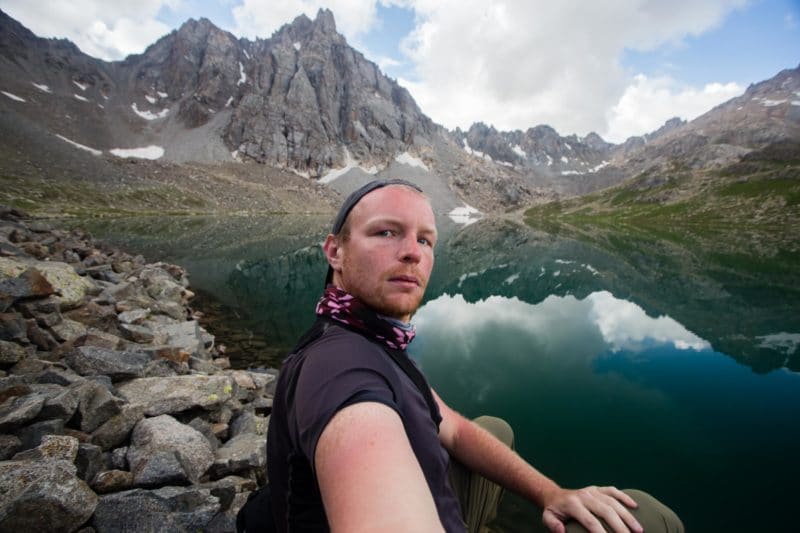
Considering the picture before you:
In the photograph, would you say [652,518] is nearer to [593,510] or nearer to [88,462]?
[593,510]

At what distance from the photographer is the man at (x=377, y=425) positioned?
1663 millimetres

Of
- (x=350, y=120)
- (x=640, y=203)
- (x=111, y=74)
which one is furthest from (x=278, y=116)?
(x=640, y=203)

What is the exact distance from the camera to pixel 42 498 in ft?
10.5

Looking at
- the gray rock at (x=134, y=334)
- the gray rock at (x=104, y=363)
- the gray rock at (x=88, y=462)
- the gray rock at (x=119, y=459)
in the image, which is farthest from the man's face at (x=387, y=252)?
the gray rock at (x=134, y=334)

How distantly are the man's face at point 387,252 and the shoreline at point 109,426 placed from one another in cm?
339

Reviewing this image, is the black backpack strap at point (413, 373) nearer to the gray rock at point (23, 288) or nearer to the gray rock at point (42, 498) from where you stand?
the gray rock at point (42, 498)

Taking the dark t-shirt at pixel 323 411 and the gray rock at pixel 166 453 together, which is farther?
the gray rock at pixel 166 453

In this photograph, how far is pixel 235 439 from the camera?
20.6ft

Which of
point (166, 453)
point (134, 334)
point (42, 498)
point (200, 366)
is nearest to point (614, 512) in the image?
point (42, 498)

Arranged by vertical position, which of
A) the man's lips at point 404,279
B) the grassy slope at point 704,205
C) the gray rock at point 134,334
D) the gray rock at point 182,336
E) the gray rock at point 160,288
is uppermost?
the grassy slope at point 704,205

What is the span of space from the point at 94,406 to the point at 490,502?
19.4 feet

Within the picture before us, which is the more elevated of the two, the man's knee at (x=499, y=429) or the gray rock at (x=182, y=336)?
the man's knee at (x=499, y=429)

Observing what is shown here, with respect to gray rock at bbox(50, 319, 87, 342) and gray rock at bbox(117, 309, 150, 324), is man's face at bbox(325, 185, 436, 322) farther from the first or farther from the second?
gray rock at bbox(117, 309, 150, 324)

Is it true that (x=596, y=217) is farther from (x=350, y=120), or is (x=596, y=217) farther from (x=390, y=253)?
(x=390, y=253)
